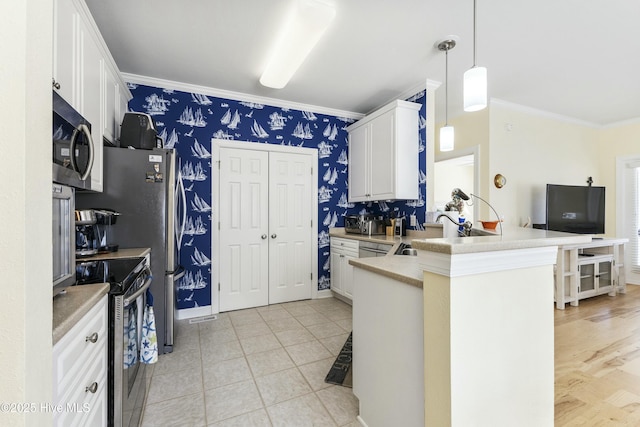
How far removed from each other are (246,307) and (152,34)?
3013 millimetres

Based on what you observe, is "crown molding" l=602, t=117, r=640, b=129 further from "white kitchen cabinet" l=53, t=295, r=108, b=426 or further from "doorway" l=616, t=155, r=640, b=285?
"white kitchen cabinet" l=53, t=295, r=108, b=426

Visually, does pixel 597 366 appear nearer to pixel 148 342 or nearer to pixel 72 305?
pixel 148 342

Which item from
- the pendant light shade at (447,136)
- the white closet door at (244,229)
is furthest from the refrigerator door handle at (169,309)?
the pendant light shade at (447,136)

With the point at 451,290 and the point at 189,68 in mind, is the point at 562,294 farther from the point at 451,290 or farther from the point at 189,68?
the point at 189,68

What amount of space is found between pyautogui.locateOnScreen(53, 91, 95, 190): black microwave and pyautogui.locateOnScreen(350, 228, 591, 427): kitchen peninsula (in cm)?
148

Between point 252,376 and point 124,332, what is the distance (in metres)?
1.11

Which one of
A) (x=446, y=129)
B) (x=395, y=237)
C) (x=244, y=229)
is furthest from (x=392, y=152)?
(x=244, y=229)

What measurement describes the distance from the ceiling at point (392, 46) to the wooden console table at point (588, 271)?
6.63 ft

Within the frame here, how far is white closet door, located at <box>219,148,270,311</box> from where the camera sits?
11.4ft

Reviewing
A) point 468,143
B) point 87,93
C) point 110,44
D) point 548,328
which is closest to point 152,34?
point 110,44

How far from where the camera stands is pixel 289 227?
12.6 feet

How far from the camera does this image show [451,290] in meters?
1.00

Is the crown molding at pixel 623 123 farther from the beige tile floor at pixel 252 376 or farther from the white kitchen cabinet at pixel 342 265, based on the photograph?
the beige tile floor at pixel 252 376

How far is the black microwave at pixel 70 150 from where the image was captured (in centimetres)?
120
